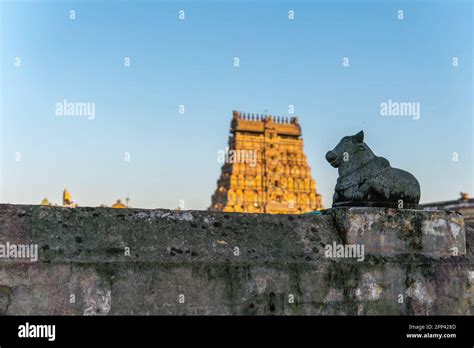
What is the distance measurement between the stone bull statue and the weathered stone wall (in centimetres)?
31

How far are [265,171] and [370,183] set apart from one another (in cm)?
10373

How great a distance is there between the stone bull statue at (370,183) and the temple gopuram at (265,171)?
95663mm

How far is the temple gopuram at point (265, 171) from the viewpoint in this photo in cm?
10550

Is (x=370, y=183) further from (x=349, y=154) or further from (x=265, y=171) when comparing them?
(x=265, y=171)

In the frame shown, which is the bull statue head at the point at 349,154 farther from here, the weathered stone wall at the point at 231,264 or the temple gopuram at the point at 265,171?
the temple gopuram at the point at 265,171

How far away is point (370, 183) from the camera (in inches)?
237

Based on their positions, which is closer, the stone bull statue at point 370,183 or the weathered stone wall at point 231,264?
the weathered stone wall at point 231,264

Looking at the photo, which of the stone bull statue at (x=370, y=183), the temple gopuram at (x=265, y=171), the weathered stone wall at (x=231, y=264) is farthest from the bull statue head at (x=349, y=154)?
the temple gopuram at (x=265, y=171)

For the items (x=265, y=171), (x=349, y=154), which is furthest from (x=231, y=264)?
(x=265, y=171)

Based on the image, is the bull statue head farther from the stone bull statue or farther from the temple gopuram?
the temple gopuram

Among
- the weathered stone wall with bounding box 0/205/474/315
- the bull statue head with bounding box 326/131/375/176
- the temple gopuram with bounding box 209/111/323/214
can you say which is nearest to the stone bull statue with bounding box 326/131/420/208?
the bull statue head with bounding box 326/131/375/176
